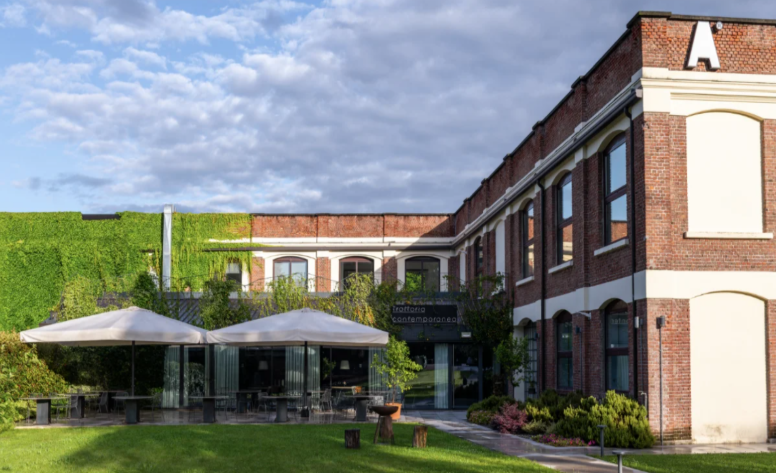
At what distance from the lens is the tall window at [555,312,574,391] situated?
20250 mm

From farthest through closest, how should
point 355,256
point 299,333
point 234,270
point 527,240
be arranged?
point 355,256
point 234,270
point 527,240
point 299,333

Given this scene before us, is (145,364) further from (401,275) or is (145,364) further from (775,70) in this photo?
(775,70)

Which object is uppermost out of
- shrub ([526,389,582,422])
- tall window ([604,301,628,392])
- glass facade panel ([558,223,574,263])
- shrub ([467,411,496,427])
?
glass facade panel ([558,223,574,263])

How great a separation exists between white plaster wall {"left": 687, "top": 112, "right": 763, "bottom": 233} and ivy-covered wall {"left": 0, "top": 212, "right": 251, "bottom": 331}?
2200 centimetres

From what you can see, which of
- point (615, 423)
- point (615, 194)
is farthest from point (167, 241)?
point (615, 423)

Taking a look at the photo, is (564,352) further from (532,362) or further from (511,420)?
(532,362)

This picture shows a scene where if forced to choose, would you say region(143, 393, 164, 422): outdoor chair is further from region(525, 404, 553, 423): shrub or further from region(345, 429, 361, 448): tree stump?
region(525, 404, 553, 423): shrub

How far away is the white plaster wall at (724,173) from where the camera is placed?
16.1 metres

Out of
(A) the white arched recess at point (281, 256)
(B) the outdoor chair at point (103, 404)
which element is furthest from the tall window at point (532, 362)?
(A) the white arched recess at point (281, 256)

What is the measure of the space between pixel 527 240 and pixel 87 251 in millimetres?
19541

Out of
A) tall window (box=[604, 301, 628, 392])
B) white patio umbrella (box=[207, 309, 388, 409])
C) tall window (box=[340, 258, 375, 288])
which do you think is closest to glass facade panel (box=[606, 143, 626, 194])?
tall window (box=[604, 301, 628, 392])

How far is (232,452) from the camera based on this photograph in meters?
14.0

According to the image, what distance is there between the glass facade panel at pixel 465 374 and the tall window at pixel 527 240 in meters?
4.02

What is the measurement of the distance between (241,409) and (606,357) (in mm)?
10476
